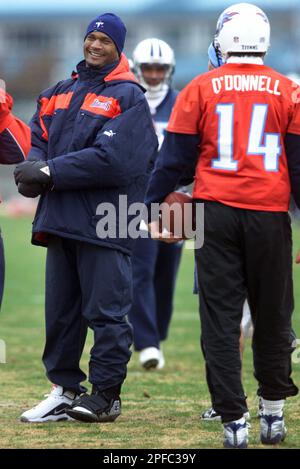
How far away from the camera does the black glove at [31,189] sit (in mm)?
6301

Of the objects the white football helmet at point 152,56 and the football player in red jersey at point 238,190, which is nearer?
Result: the football player in red jersey at point 238,190

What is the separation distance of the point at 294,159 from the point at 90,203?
1.30 metres

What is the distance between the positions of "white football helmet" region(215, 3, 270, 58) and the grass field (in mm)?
1878

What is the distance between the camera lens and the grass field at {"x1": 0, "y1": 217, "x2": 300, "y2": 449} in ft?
19.0

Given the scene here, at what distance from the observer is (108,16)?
21.4 feet

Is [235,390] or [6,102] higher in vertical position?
[6,102]

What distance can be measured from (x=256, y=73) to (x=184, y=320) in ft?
23.4

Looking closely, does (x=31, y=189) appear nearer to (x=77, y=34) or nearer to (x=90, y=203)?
(x=90, y=203)

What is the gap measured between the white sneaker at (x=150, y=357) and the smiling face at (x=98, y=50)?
120 inches

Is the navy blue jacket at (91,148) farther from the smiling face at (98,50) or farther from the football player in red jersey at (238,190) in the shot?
the football player in red jersey at (238,190)

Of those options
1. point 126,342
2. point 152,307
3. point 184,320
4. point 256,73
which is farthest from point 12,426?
point 184,320

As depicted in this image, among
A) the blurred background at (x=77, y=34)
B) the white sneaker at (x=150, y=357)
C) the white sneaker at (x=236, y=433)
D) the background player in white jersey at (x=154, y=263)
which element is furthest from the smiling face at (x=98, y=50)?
the blurred background at (x=77, y=34)

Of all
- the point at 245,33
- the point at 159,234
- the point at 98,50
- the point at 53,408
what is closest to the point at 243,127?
the point at 245,33

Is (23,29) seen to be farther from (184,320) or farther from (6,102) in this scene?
(6,102)
